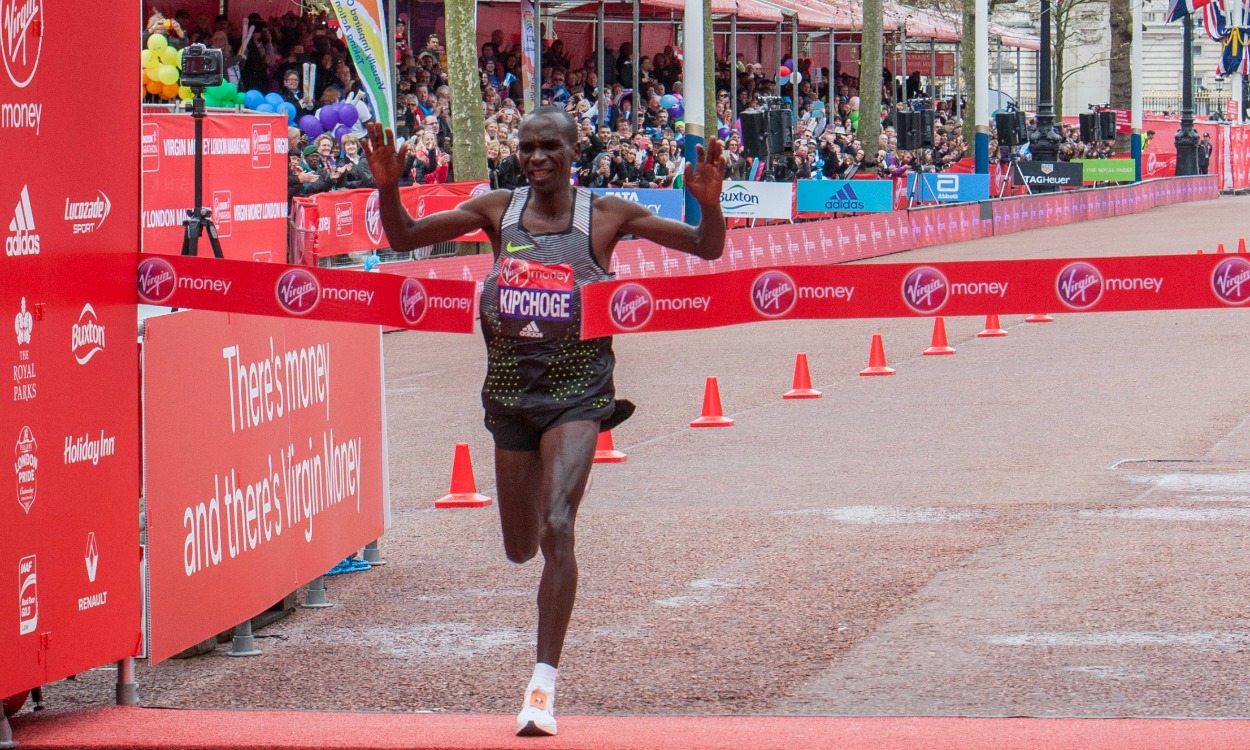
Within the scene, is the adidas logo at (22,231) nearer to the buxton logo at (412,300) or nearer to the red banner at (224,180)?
the buxton logo at (412,300)

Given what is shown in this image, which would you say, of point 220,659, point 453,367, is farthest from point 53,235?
point 453,367

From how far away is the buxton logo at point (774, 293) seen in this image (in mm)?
6840

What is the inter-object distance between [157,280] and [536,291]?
54.5 inches

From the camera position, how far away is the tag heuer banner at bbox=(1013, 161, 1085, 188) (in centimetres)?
4706

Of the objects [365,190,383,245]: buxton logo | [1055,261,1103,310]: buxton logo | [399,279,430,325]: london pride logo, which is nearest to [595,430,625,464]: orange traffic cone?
[399,279,430,325]: london pride logo

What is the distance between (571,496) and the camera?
6246 mm

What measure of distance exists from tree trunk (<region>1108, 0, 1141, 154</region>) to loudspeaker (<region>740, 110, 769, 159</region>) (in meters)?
32.2

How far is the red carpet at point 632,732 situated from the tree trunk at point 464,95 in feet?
69.7

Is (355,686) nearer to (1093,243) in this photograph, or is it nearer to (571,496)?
(571,496)

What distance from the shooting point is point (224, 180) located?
1555cm

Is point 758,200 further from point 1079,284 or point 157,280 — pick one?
point 157,280

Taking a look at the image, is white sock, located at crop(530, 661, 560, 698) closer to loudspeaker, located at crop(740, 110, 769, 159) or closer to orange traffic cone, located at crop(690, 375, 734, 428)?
orange traffic cone, located at crop(690, 375, 734, 428)

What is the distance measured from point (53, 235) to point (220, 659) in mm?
2149

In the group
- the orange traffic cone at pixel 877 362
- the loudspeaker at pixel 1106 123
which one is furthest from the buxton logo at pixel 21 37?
the loudspeaker at pixel 1106 123
